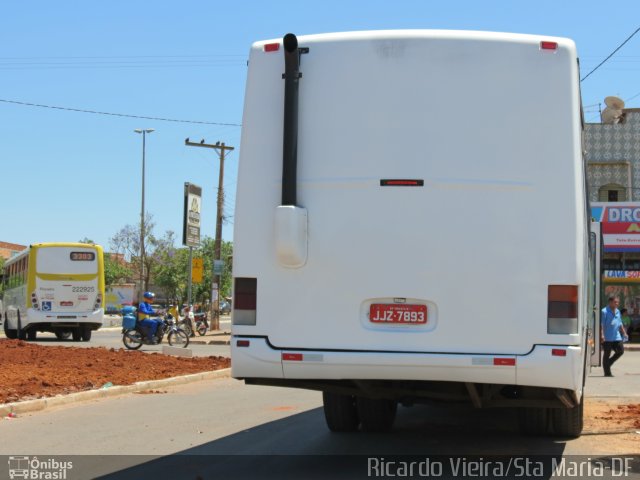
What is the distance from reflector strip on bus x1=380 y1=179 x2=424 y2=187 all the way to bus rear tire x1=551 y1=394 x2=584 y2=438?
11.1 feet

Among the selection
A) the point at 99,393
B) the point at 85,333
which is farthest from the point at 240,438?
the point at 85,333

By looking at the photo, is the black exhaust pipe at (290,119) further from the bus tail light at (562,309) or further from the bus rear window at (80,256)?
the bus rear window at (80,256)

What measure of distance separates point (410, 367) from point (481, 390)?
824 mm

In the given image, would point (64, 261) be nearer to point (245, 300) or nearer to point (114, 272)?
point (245, 300)

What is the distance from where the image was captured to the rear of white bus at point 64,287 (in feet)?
107

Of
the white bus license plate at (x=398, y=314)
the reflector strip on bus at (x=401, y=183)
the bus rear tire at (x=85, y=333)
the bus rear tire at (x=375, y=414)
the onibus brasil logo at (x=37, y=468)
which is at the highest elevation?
the reflector strip on bus at (x=401, y=183)

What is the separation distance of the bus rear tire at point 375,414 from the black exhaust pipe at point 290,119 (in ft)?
11.0

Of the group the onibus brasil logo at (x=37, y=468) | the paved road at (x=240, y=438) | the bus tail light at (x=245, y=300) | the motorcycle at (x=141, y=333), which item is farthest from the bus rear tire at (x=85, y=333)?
the bus tail light at (x=245, y=300)

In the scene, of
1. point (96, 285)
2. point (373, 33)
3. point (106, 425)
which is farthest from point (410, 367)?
point (96, 285)

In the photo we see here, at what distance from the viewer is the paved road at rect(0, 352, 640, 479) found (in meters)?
7.87

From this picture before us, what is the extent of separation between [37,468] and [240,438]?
2433 millimetres

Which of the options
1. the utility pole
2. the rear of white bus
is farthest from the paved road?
the utility pole

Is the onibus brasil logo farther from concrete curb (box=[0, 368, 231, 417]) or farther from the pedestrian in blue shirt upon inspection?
the pedestrian in blue shirt

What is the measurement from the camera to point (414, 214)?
678cm
